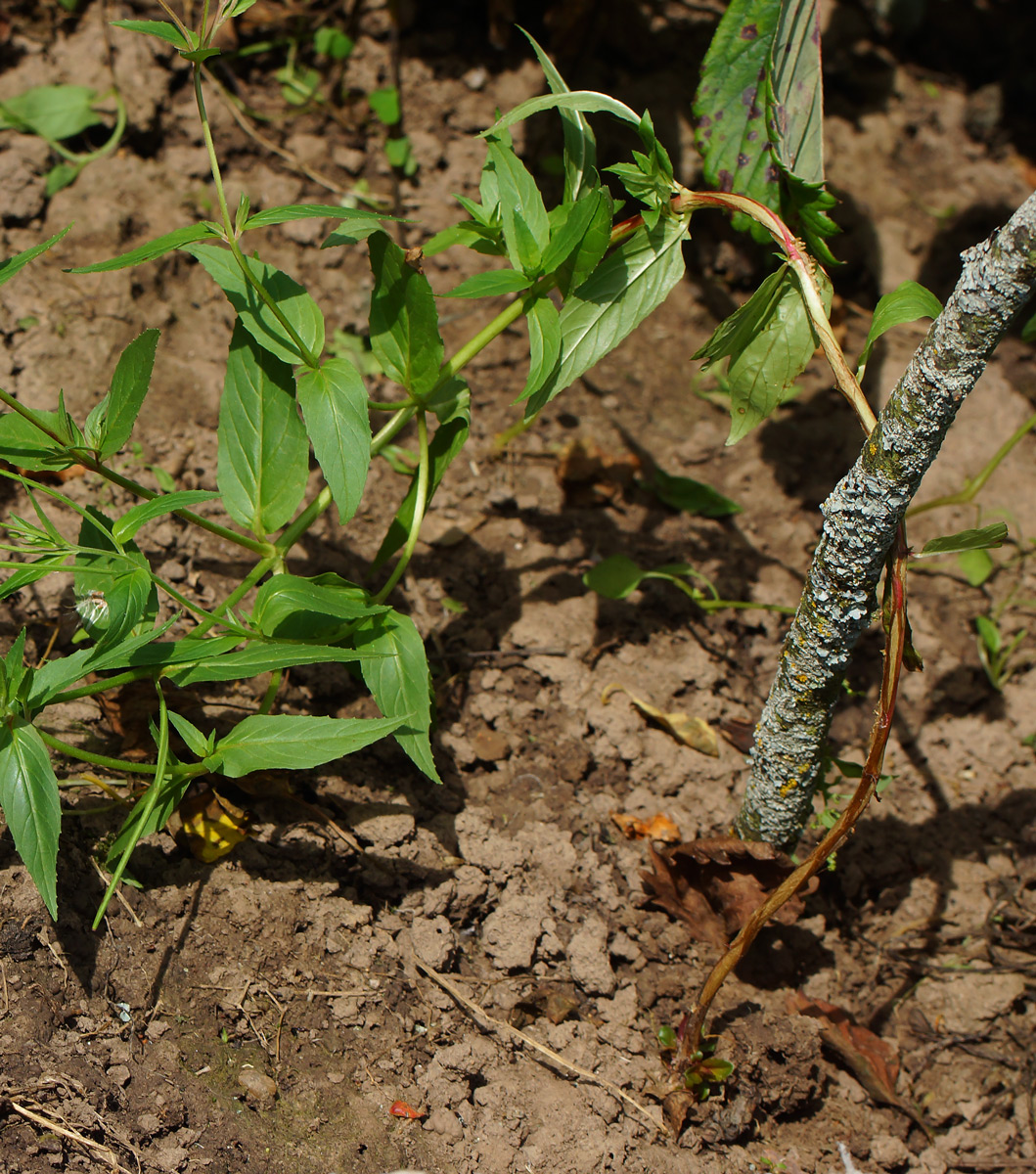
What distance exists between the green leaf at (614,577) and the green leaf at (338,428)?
849 mm

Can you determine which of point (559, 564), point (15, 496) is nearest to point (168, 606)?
point (15, 496)

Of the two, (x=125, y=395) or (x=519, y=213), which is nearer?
(x=125, y=395)

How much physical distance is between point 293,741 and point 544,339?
877 millimetres

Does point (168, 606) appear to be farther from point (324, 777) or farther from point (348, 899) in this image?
point (348, 899)

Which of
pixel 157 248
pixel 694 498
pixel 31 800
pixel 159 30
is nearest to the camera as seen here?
pixel 31 800

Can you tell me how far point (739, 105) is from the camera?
7.55ft

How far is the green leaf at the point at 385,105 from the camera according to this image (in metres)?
3.23

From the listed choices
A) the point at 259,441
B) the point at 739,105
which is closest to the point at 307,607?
the point at 259,441

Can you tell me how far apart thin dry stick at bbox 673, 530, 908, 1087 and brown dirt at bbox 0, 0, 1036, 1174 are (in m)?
0.17

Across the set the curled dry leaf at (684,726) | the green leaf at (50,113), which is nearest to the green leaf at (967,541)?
the curled dry leaf at (684,726)

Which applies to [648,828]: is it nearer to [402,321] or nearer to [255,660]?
[255,660]

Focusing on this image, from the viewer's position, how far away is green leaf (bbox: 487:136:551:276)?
1.84 m

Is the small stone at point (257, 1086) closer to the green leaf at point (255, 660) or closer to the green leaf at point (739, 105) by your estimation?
the green leaf at point (255, 660)

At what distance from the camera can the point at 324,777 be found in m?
Answer: 2.05
